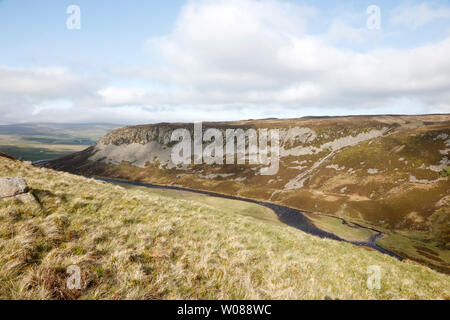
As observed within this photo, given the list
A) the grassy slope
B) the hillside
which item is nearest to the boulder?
the grassy slope

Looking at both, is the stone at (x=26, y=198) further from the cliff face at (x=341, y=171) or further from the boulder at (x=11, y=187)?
the cliff face at (x=341, y=171)

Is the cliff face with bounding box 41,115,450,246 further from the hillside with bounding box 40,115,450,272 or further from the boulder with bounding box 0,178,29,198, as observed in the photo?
the boulder with bounding box 0,178,29,198

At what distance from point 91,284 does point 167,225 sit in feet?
15.8

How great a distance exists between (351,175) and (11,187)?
108787 millimetres

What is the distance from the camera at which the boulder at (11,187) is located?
26.9 ft

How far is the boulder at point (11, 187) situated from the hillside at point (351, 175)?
63.0m

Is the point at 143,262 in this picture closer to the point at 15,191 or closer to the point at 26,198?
the point at 26,198

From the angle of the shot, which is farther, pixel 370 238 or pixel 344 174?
pixel 344 174

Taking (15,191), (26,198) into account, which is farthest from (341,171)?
(15,191)

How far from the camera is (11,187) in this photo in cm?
852

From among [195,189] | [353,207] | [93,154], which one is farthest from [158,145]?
[353,207]
